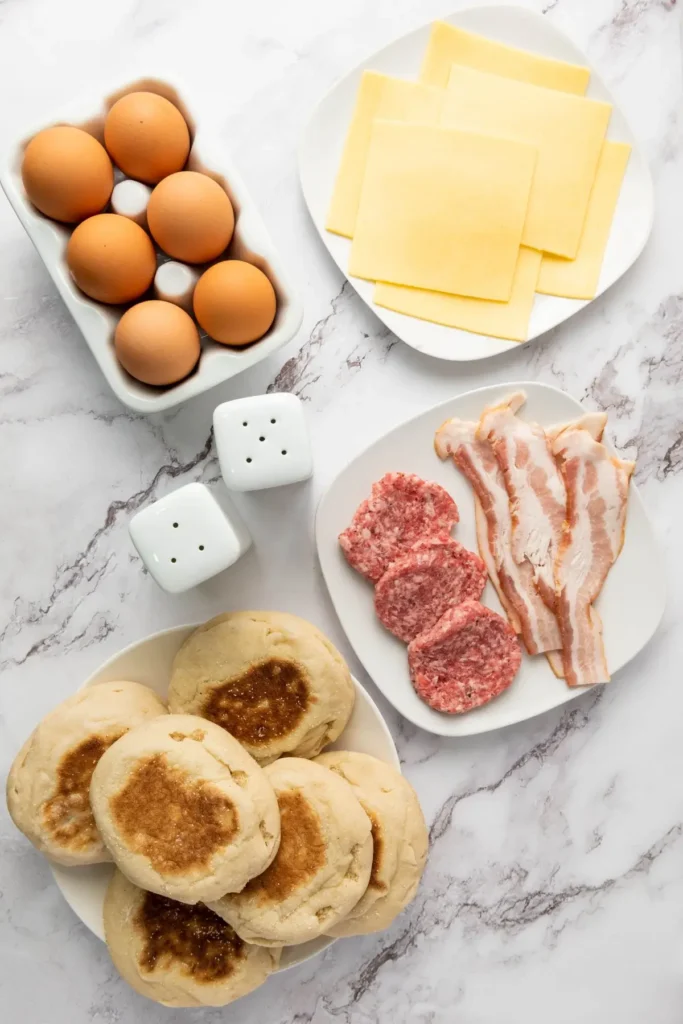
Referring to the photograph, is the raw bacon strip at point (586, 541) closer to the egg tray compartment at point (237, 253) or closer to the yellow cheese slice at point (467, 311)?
the yellow cheese slice at point (467, 311)

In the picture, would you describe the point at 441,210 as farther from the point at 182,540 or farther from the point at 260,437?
the point at 182,540

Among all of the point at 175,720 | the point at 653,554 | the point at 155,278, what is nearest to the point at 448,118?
the point at 155,278

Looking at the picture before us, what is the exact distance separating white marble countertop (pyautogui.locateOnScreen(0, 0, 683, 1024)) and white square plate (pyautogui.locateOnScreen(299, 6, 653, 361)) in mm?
39

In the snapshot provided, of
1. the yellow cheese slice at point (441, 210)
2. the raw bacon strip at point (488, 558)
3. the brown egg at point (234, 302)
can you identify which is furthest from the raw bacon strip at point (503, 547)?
the brown egg at point (234, 302)

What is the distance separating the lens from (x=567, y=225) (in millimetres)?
1324

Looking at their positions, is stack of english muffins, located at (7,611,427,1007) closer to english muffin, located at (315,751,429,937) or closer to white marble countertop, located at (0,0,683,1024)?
english muffin, located at (315,751,429,937)

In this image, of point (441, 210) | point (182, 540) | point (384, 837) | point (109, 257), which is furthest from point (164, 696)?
point (441, 210)

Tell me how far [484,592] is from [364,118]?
788 mm

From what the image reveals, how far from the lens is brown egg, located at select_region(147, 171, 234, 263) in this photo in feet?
3.53

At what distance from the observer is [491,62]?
52.1 inches

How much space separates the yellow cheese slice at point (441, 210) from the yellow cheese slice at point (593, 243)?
0.08m

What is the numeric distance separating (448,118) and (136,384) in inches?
26.0

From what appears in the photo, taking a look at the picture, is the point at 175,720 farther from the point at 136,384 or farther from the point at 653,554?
the point at 653,554

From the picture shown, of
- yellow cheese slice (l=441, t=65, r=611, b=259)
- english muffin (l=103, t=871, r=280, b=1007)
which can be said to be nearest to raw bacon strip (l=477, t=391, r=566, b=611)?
yellow cheese slice (l=441, t=65, r=611, b=259)
